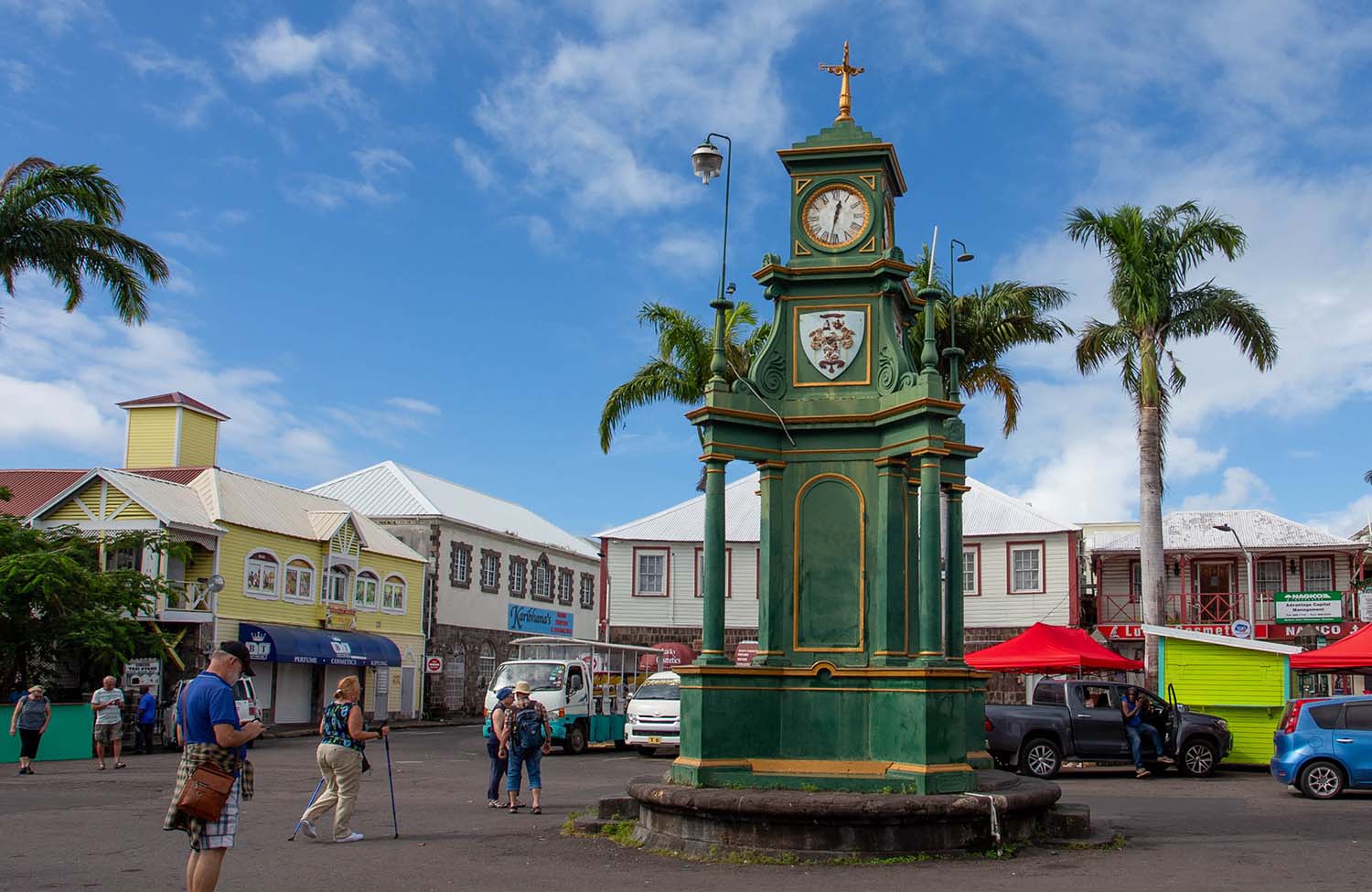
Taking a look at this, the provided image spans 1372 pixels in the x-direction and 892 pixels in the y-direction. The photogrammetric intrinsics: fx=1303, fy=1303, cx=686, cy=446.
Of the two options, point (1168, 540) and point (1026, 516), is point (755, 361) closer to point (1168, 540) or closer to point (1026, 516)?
point (1026, 516)

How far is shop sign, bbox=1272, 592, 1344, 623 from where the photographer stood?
39438 mm

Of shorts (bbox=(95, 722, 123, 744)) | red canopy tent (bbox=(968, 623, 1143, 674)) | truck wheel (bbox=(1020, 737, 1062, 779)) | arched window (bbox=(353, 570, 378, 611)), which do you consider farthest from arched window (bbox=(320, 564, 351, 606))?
truck wheel (bbox=(1020, 737, 1062, 779))

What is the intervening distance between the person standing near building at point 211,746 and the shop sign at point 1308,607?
38545 millimetres

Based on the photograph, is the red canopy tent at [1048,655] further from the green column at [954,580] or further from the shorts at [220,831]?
the shorts at [220,831]

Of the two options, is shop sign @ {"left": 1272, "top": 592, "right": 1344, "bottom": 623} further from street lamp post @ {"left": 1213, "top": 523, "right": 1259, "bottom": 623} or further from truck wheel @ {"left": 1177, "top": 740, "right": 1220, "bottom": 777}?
truck wheel @ {"left": 1177, "top": 740, "right": 1220, "bottom": 777}

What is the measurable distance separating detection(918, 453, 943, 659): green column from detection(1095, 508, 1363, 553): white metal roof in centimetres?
3154

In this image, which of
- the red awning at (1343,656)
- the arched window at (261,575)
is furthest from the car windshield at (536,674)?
the red awning at (1343,656)

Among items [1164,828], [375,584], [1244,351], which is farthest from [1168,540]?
[1164,828]

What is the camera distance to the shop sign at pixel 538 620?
53.1 meters

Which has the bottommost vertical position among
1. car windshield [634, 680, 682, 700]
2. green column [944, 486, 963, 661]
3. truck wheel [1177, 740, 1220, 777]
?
truck wheel [1177, 740, 1220, 777]

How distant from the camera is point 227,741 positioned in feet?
25.5

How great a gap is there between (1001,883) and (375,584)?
117 ft

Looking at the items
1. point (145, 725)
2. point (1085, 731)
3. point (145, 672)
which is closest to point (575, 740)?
point (145, 725)

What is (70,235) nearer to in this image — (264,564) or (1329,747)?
(264,564)
